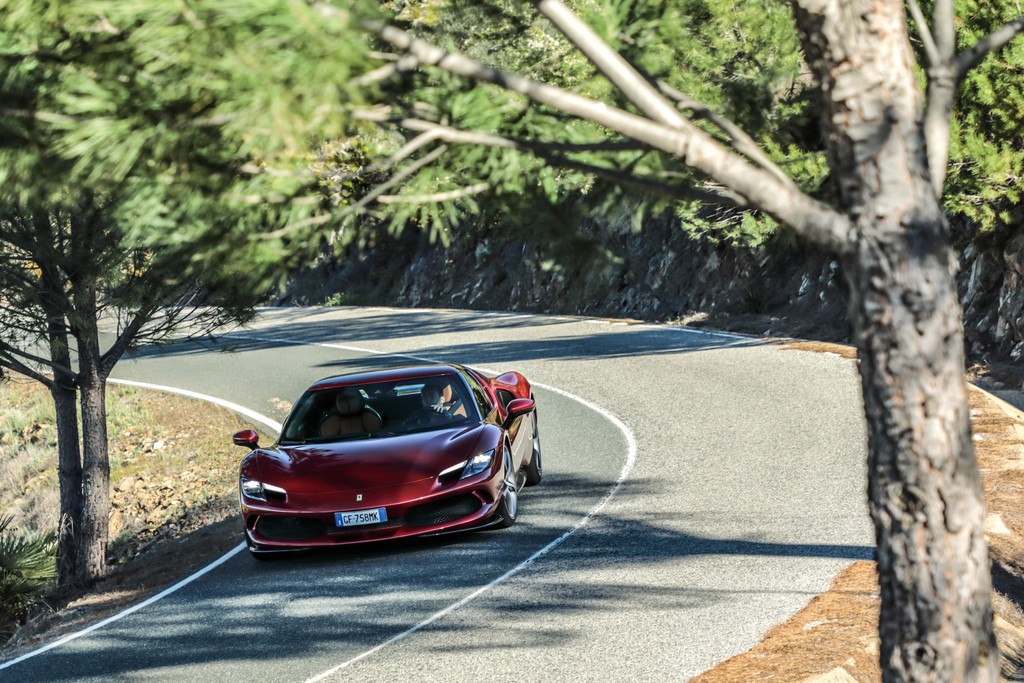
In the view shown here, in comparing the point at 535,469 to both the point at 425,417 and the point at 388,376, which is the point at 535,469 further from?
the point at 388,376

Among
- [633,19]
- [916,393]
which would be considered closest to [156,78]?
[633,19]

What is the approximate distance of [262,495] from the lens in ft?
32.0

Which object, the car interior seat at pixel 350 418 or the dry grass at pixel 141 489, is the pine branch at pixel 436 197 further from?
the dry grass at pixel 141 489

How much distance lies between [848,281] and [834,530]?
5493 millimetres

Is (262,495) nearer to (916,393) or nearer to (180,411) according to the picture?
(916,393)

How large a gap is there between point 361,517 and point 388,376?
1.86 metres

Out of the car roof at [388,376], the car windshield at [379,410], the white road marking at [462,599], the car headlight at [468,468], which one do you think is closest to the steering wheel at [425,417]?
the car windshield at [379,410]

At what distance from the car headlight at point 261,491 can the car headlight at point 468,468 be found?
1.28 m

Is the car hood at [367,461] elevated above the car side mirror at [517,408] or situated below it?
below

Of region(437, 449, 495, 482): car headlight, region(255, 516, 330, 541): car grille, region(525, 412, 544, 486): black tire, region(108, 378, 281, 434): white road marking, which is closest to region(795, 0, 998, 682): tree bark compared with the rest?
region(437, 449, 495, 482): car headlight

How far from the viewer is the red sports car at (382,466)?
31.2 ft

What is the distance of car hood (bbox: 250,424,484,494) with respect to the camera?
9.55m

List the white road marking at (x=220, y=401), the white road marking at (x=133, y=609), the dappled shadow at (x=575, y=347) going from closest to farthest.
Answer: the white road marking at (x=133, y=609) → the white road marking at (x=220, y=401) → the dappled shadow at (x=575, y=347)

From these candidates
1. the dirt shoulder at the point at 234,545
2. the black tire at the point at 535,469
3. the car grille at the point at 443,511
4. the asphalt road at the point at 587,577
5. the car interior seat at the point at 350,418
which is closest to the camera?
the dirt shoulder at the point at 234,545
